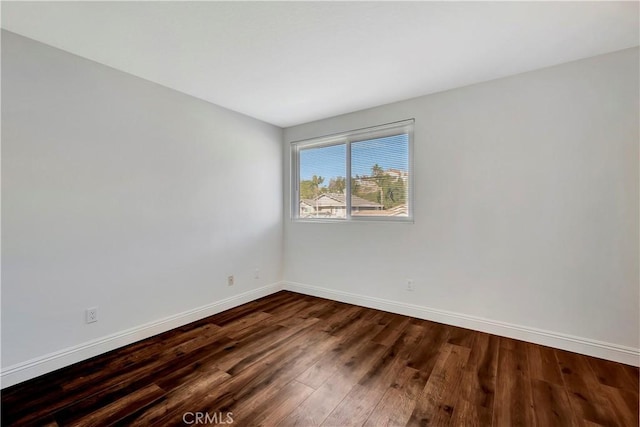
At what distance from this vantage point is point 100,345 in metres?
2.25

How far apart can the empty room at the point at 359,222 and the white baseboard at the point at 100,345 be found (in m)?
0.02

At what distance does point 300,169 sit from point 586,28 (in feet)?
10.2

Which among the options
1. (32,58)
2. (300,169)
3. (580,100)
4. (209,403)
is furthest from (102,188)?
(580,100)

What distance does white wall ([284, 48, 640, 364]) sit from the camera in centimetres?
213

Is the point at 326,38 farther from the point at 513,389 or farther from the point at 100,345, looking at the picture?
the point at 100,345

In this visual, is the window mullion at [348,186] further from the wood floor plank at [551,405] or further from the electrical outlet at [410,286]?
the wood floor plank at [551,405]

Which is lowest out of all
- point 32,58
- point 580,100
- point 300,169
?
point 300,169

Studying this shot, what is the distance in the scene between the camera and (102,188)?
90.1 inches

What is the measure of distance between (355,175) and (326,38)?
182 cm

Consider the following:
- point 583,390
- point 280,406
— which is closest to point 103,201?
point 280,406

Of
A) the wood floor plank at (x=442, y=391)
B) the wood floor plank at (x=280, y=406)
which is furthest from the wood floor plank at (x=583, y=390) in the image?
the wood floor plank at (x=280, y=406)

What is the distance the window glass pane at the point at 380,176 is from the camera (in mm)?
3167

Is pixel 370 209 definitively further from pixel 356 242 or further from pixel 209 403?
pixel 209 403
